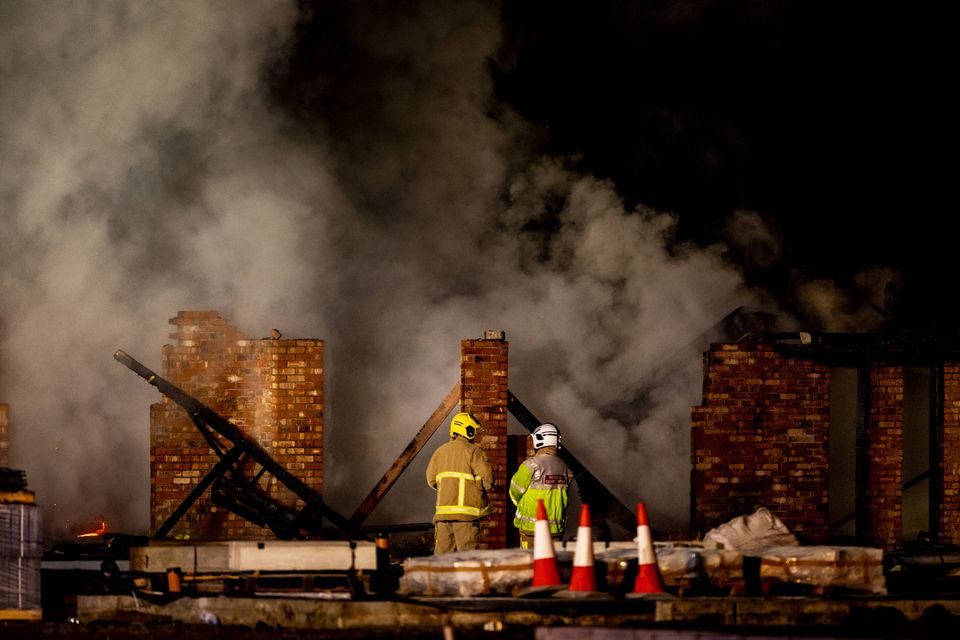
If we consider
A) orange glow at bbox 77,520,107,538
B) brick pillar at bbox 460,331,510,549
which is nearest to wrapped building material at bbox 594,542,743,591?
brick pillar at bbox 460,331,510,549

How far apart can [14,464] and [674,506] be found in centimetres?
681

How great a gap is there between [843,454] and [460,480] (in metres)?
4.80

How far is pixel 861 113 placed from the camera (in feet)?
61.2

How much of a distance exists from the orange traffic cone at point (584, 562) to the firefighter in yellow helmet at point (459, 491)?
6.74ft

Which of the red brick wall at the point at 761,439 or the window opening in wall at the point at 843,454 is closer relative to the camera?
the red brick wall at the point at 761,439

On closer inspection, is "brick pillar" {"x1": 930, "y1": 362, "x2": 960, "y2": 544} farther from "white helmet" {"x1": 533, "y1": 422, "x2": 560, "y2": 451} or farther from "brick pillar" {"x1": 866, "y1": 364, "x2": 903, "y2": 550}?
"white helmet" {"x1": 533, "y1": 422, "x2": 560, "y2": 451}

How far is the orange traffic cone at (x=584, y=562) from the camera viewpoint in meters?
8.30

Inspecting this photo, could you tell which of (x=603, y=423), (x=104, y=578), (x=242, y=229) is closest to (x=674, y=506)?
(x=603, y=423)

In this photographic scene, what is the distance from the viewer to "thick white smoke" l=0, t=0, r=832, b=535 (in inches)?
508

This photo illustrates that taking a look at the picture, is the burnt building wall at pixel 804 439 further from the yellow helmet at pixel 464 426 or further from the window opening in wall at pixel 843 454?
the yellow helmet at pixel 464 426

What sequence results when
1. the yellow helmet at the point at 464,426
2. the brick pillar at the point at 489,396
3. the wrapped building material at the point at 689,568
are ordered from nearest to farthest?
the wrapped building material at the point at 689,568, the yellow helmet at the point at 464,426, the brick pillar at the point at 489,396

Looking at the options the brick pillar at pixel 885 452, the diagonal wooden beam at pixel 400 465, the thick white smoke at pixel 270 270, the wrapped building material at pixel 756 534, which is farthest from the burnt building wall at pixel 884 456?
the diagonal wooden beam at pixel 400 465

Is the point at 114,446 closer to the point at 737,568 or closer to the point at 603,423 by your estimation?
the point at 603,423

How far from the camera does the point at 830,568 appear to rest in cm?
865
